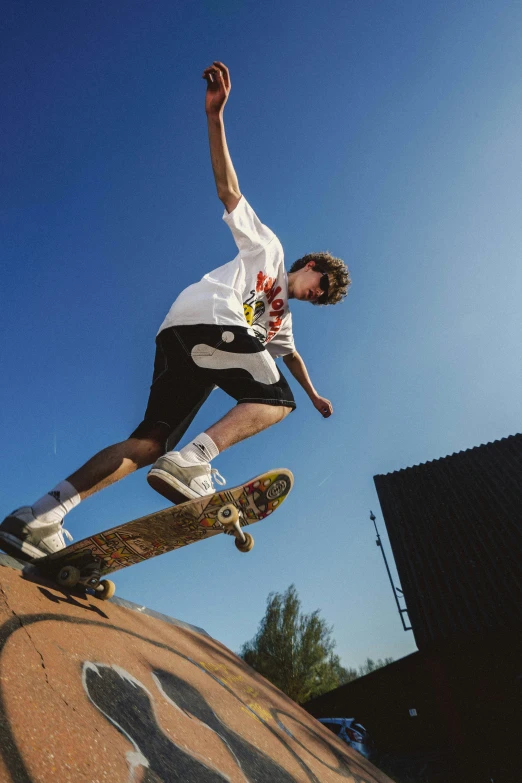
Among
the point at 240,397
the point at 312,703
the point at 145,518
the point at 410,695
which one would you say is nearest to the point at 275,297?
the point at 240,397

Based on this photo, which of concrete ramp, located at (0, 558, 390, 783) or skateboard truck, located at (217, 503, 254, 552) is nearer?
concrete ramp, located at (0, 558, 390, 783)

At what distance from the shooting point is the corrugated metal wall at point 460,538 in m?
8.83

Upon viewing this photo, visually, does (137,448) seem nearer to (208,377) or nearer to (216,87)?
(208,377)

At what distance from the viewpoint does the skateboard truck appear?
5.42 feet

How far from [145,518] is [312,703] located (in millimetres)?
17247

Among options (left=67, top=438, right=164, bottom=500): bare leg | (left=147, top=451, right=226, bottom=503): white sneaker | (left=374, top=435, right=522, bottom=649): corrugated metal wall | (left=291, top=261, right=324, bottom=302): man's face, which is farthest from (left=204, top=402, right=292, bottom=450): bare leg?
(left=374, top=435, right=522, bottom=649): corrugated metal wall

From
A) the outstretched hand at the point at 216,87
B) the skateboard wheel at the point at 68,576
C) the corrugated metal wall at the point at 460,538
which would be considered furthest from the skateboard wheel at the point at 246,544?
the corrugated metal wall at the point at 460,538

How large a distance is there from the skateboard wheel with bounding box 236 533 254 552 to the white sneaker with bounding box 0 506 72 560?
2.64 feet

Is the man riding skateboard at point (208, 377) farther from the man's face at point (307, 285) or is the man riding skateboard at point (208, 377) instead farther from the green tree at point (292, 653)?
the green tree at point (292, 653)

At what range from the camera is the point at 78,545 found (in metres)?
1.81

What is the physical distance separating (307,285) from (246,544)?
1.75 metres

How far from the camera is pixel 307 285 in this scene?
9.20 feet

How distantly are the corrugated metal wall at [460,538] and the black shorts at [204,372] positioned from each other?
354 inches

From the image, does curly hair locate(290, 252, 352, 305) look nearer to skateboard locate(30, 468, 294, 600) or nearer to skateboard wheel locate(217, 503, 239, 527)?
skateboard locate(30, 468, 294, 600)
